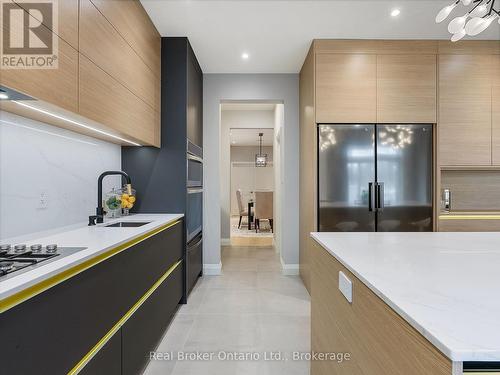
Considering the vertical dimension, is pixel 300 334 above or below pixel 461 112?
below

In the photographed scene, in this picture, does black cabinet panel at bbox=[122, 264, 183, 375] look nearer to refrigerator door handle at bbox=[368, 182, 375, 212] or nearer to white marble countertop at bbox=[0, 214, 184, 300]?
white marble countertop at bbox=[0, 214, 184, 300]

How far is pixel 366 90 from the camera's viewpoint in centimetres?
301

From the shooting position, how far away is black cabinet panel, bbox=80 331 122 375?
3.90 feet

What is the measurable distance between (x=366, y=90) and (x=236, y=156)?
792 cm

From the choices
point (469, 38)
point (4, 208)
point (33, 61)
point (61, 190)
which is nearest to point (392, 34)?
point (469, 38)

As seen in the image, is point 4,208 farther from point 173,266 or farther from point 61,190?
point 173,266

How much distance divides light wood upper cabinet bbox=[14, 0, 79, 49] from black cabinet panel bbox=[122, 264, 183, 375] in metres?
1.50

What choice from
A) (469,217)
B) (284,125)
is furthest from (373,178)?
(284,125)

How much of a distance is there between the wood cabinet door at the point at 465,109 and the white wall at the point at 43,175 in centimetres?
344

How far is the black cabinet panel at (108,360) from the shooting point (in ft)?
3.90

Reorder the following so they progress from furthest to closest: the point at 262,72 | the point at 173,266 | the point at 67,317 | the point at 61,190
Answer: the point at 262,72, the point at 173,266, the point at 61,190, the point at 67,317

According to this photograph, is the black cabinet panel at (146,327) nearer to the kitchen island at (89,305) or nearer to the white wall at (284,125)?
the kitchen island at (89,305)

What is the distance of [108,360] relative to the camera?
1.32 meters

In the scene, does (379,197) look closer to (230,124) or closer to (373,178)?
(373,178)
